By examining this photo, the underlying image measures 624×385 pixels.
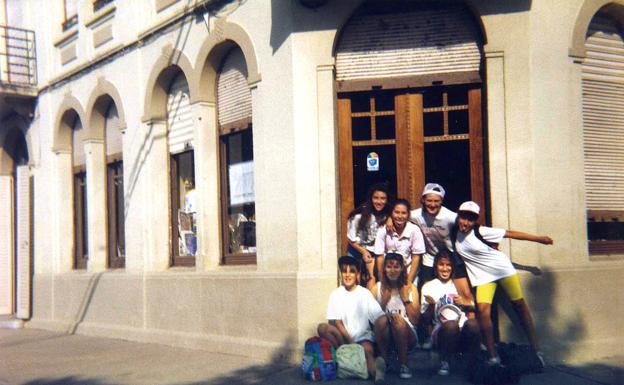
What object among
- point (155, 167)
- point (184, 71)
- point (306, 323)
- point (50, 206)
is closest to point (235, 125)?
point (184, 71)

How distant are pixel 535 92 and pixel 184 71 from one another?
516cm

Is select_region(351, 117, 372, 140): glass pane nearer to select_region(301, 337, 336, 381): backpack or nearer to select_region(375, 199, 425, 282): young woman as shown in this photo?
select_region(375, 199, 425, 282): young woman

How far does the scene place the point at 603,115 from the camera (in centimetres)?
966

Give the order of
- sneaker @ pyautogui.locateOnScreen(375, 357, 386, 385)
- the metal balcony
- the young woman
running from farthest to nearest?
1. the metal balcony
2. the young woman
3. sneaker @ pyautogui.locateOnScreen(375, 357, 386, 385)

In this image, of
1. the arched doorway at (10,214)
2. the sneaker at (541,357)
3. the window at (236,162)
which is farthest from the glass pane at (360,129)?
the arched doorway at (10,214)

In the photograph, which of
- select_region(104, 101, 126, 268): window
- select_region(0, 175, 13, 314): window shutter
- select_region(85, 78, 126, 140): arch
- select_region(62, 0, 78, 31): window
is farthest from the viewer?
select_region(0, 175, 13, 314): window shutter

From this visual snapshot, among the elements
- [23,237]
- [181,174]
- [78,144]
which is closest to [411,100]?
[181,174]

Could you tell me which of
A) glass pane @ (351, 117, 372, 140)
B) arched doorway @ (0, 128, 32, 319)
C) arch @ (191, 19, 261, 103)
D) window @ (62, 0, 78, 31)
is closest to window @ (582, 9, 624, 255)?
glass pane @ (351, 117, 372, 140)

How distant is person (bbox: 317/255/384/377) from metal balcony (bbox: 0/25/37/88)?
10.0m

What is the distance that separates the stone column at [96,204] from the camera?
14250 mm

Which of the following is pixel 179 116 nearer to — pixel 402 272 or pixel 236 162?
pixel 236 162

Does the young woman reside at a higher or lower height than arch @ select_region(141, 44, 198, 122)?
lower

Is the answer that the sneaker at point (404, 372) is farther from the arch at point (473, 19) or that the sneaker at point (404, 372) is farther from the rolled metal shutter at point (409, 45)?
the arch at point (473, 19)

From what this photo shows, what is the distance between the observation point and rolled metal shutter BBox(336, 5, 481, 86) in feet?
30.8
